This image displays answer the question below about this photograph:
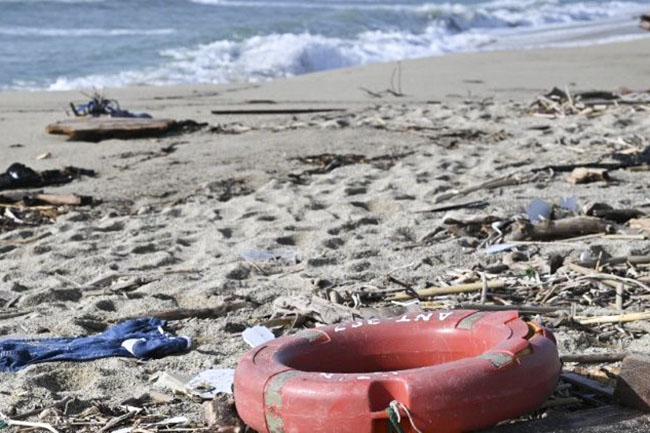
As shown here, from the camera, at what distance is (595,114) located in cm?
896

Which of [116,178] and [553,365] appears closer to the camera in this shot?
[553,365]

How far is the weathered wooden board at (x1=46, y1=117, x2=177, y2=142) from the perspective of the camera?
841 cm

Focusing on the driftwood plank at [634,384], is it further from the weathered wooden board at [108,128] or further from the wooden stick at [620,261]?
the weathered wooden board at [108,128]

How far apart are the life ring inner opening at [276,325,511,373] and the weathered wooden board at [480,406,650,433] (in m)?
0.32

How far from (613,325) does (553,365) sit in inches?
40.4

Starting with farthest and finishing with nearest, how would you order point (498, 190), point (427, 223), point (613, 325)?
1. point (498, 190)
2. point (427, 223)
3. point (613, 325)

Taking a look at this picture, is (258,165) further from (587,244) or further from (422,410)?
(422,410)

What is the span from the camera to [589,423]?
262 cm

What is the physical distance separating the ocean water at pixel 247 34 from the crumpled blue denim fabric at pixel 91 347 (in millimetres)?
11147

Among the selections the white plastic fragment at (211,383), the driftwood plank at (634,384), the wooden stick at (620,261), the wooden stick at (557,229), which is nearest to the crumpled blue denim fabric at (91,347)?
the white plastic fragment at (211,383)

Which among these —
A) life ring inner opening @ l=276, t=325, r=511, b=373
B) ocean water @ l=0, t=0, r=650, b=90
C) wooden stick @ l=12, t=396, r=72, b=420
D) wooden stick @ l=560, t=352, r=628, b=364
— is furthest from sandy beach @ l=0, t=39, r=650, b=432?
ocean water @ l=0, t=0, r=650, b=90

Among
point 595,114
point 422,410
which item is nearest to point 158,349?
point 422,410

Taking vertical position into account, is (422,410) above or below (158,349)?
above

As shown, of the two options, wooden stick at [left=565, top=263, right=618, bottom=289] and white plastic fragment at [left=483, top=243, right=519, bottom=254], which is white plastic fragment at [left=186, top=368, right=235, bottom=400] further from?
white plastic fragment at [left=483, top=243, right=519, bottom=254]
